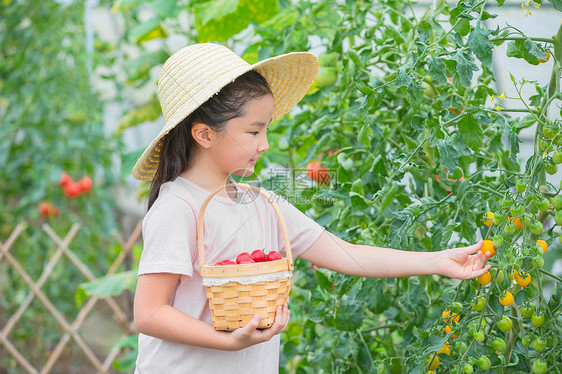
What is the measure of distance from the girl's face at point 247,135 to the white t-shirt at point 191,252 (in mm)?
84

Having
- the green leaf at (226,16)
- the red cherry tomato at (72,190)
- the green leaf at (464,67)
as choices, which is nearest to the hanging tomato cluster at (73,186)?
the red cherry tomato at (72,190)

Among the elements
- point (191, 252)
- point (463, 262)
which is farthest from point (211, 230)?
point (463, 262)

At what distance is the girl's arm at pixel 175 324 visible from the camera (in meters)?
0.91

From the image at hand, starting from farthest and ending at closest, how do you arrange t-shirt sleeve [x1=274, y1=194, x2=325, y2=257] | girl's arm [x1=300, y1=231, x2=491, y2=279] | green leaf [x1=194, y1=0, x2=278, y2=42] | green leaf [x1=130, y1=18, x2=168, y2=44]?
green leaf [x1=130, y1=18, x2=168, y2=44] < green leaf [x1=194, y1=0, x2=278, y2=42] < t-shirt sleeve [x1=274, y1=194, x2=325, y2=257] < girl's arm [x1=300, y1=231, x2=491, y2=279]

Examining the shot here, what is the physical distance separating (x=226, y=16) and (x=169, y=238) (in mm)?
971

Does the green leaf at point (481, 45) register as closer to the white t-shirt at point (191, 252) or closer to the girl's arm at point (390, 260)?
the girl's arm at point (390, 260)

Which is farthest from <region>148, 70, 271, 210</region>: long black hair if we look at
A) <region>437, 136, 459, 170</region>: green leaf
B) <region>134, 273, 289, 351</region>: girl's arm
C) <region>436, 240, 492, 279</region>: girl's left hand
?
<region>436, 240, 492, 279</region>: girl's left hand

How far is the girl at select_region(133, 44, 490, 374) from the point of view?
0.95m

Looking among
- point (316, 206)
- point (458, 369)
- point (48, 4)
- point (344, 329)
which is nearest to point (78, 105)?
point (48, 4)

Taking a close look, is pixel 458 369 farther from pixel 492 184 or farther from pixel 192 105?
pixel 192 105

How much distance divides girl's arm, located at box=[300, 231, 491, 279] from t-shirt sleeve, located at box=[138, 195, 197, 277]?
25 cm

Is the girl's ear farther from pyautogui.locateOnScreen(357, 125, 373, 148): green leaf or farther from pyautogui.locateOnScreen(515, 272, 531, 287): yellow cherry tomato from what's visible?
pyautogui.locateOnScreen(515, 272, 531, 287): yellow cherry tomato

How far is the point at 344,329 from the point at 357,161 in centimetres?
36

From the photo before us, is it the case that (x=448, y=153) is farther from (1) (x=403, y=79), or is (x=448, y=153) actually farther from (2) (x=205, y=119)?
(2) (x=205, y=119)
